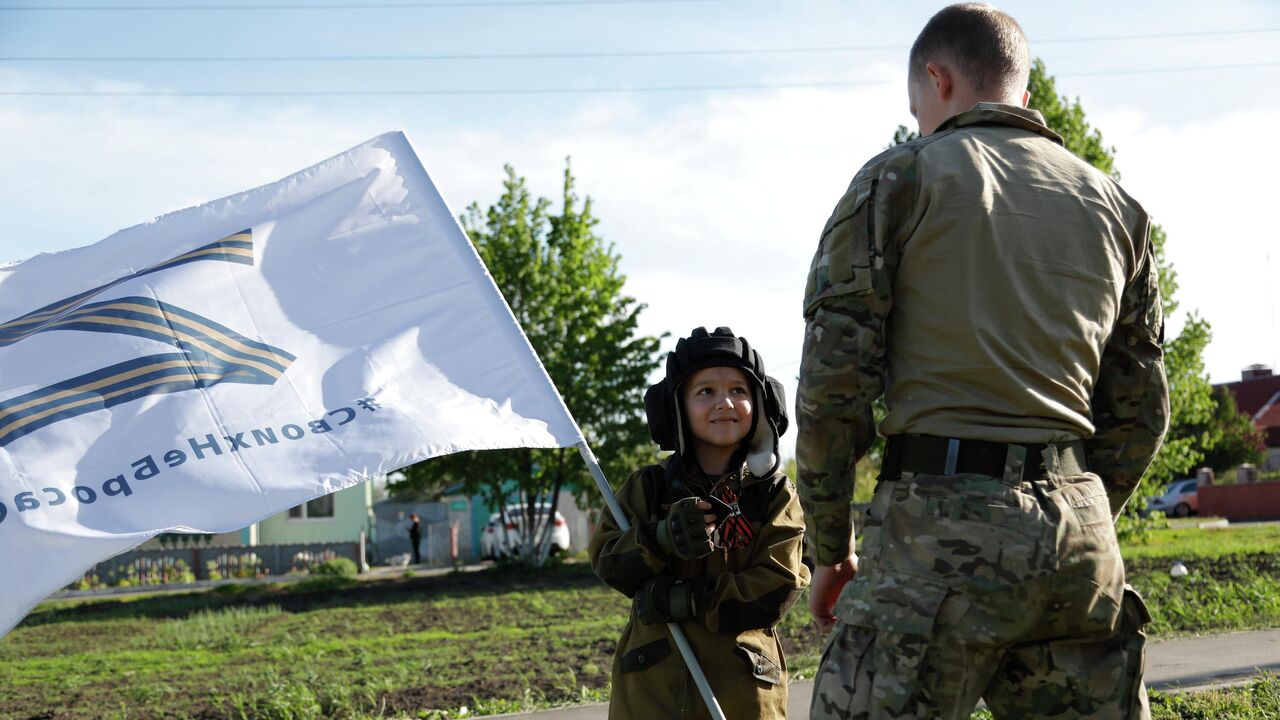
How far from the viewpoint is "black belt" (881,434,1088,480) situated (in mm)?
2631

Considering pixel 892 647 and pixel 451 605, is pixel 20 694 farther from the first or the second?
pixel 892 647

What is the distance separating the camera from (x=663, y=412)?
4062mm

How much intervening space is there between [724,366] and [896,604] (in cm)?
154

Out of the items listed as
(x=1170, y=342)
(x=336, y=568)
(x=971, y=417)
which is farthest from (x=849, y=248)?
(x=336, y=568)

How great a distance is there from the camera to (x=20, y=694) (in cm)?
1005

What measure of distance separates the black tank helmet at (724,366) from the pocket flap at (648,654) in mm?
626

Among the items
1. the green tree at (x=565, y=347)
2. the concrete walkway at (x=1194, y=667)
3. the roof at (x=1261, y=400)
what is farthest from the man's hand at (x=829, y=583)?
the roof at (x=1261, y=400)

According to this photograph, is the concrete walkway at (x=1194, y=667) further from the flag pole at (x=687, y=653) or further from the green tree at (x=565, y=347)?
the green tree at (x=565, y=347)

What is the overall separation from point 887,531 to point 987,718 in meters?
3.73

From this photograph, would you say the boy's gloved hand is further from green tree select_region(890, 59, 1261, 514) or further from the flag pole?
green tree select_region(890, 59, 1261, 514)

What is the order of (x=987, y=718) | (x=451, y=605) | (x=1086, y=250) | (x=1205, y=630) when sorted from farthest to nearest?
(x=451, y=605), (x=1205, y=630), (x=987, y=718), (x=1086, y=250)

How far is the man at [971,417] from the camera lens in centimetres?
256

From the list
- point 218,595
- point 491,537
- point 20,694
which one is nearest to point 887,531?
point 20,694

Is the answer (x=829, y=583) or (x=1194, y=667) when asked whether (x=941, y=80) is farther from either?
(x=1194, y=667)
